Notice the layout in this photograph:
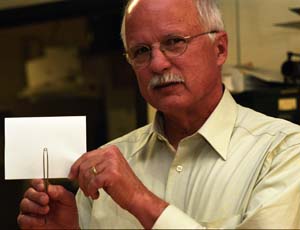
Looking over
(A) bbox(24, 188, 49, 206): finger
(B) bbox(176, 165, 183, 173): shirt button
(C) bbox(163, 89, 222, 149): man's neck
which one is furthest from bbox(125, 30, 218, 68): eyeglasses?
(A) bbox(24, 188, 49, 206): finger

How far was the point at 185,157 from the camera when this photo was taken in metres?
1.34

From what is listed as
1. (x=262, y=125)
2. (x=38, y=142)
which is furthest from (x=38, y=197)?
(x=262, y=125)

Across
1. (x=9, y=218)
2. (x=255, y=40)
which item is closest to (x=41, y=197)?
(x=9, y=218)

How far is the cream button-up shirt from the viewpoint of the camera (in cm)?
116

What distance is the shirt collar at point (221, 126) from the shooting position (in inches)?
51.3

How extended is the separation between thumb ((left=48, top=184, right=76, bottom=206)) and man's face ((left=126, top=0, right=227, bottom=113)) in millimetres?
294

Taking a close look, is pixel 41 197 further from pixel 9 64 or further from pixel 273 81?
pixel 9 64

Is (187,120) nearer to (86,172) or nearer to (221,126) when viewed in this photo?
(221,126)

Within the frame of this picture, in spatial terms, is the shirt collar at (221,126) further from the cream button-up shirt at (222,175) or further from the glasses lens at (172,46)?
the glasses lens at (172,46)

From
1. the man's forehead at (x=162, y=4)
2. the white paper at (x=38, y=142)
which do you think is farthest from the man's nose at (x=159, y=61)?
the white paper at (x=38, y=142)

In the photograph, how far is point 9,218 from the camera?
234cm

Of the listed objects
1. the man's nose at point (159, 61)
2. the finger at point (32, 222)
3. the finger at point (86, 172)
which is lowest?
the finger at point (32, 222)

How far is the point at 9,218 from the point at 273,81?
1228 millimetres

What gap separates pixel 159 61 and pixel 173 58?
1.5 inches
